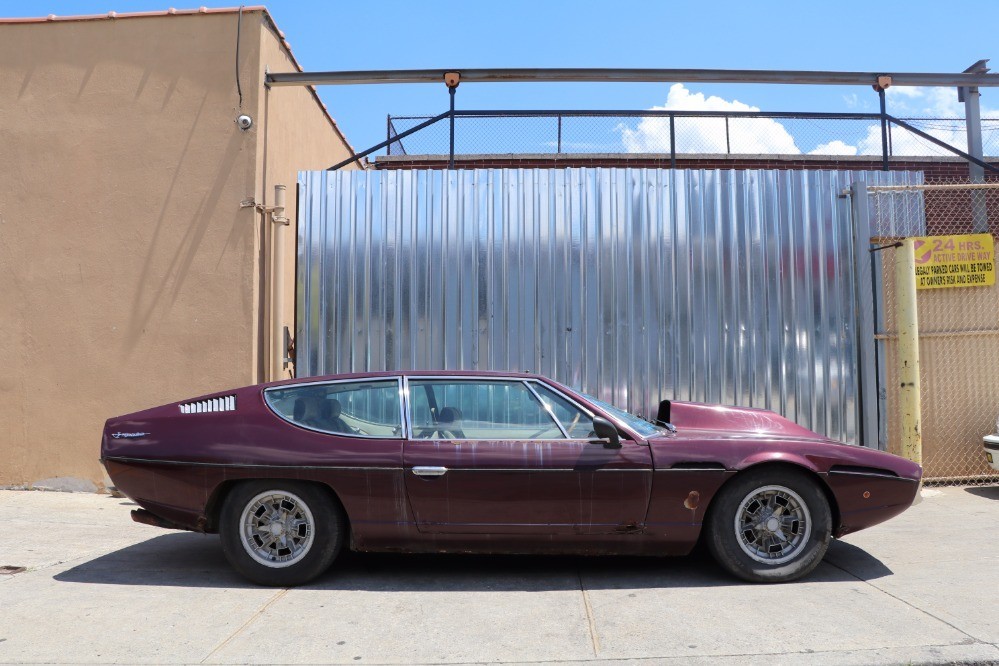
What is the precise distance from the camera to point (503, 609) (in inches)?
168

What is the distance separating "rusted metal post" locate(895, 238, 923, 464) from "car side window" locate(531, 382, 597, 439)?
13.8 feet

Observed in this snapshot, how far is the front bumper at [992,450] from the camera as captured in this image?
725 centimetres

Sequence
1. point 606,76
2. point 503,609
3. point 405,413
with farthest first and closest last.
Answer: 1. point 606,76
2. point 405,413
3. point 503,609

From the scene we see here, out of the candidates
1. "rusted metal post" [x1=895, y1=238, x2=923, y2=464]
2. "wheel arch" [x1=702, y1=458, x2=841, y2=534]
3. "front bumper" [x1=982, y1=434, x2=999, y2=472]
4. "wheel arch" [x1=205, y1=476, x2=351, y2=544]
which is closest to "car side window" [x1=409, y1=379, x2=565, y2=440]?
"wheel arch" [x1=205, y1=476, x2=351, y2=544]

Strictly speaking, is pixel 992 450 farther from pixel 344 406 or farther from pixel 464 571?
pixel 344 406

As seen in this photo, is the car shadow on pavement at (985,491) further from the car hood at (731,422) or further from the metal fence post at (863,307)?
the car hood at (731,422)

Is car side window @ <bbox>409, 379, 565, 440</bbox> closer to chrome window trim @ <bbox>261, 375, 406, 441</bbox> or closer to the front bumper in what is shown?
chrome window trim @ <bbox>261, 375, 406, 441</bbox>

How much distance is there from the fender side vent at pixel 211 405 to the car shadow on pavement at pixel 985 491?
22.0 feet

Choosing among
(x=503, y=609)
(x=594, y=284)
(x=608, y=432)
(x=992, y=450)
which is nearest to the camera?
(x=503, y=609)

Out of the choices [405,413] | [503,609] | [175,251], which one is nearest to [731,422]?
[503,609]

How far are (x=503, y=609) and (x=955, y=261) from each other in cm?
623

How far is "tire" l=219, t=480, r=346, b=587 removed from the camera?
184 inches

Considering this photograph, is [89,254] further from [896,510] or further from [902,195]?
[902,195]

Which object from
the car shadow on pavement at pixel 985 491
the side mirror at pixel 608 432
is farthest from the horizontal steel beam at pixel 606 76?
the side mirror at pixel 608 432
